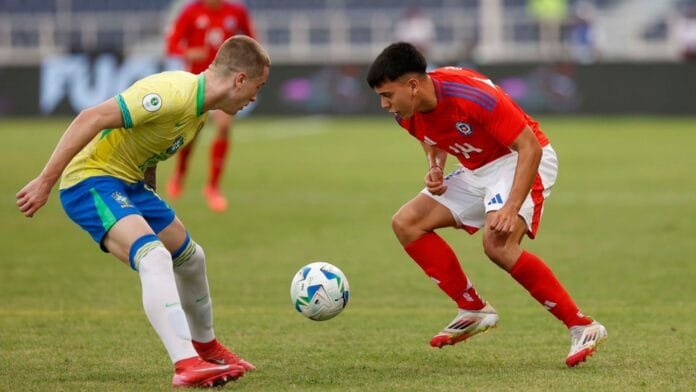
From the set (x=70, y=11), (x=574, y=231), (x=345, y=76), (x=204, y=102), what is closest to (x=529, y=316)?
(x=204, y=102)

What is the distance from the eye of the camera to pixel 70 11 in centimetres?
3306

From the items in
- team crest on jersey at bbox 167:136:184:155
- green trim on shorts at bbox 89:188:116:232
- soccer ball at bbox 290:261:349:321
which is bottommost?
soccer ball at bbox 290:261:349:321

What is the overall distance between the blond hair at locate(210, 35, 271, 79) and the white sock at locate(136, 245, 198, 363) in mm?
890

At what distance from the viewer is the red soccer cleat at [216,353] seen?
5.66m

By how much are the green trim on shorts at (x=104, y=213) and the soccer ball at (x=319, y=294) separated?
1.10 m

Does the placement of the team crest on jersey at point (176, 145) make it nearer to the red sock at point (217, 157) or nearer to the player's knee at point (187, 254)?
the player's knee at point (187, 254)

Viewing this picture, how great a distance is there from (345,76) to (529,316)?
19802mm

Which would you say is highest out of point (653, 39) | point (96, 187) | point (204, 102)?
point (204, 102)

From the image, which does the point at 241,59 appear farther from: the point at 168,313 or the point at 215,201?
the point at 215,201

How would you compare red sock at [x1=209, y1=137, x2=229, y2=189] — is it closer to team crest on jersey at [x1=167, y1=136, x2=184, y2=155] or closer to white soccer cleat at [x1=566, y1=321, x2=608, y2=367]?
team crest on jersey at [x1=167, y1=136, x2=184, y2=155]

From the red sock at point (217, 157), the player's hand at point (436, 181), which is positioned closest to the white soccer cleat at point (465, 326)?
the player's hand at point (436, 181)

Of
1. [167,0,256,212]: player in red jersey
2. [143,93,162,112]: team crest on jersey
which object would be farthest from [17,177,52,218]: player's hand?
[167,0,256,212]: player in red jersey

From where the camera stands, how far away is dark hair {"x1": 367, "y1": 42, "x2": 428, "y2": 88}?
5.53 meters

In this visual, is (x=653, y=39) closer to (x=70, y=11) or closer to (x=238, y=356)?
(x=70, y=11)
